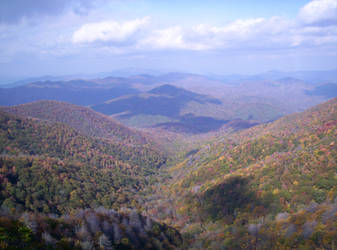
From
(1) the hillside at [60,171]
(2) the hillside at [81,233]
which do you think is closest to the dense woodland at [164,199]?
(2) the hillside at [81,233]

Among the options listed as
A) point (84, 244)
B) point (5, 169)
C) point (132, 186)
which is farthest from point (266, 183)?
point (5, 169)

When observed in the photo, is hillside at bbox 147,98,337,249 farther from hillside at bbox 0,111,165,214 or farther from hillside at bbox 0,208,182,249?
hillside at bbox 0,111,165,214

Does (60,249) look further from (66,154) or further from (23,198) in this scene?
(66,154)

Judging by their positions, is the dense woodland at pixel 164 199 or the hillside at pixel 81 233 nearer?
the hillside at pixel 81 233

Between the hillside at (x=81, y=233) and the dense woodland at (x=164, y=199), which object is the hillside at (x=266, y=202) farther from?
the hillside at (x=81, y=233)

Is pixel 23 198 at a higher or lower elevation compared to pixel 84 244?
lower

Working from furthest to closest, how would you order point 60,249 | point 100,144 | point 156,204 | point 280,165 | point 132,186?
point 100,144 → point 132,186 → point 156,204 → point 280,165 → point 60,249

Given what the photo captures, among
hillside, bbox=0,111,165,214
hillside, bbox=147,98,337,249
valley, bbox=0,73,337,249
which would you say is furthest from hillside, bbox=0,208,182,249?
hillside, bbox=0,111,165,214
